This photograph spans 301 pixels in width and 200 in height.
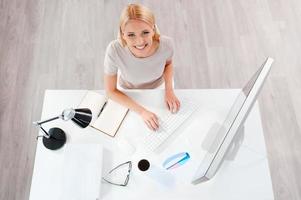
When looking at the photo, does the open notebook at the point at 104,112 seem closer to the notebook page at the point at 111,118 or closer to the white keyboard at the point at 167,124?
the notebook page at the point at 111,118

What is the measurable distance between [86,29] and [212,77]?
46.3 inches

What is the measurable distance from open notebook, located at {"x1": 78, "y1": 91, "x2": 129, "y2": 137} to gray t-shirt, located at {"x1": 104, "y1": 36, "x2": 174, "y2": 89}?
0.15 meters

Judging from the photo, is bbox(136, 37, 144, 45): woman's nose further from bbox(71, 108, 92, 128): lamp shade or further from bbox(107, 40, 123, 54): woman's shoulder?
bbox(71, 108, 92, 128): lamp shade

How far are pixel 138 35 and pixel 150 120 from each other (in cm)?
46

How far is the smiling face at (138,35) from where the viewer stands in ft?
5.01

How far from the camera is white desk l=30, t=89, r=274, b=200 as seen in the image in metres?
1.67

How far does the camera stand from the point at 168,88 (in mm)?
1922

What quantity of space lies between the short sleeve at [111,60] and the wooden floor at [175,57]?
1.03 metres

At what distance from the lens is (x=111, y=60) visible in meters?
1.79

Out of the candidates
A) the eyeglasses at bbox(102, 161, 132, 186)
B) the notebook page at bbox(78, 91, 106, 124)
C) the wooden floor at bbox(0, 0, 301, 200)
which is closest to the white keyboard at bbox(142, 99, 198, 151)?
the eyeglasses at bbox(102, 161, 132, 186)

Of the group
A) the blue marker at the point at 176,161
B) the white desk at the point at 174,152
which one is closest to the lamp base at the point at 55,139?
the white desk at the point at 174,152

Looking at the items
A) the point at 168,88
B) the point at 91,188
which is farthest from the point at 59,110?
the point at 168,88

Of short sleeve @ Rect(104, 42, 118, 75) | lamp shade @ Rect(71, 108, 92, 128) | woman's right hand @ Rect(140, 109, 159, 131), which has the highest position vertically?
short sleeve @ Rect(104, 42, 118, 75)

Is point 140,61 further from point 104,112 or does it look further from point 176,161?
point 176,161
